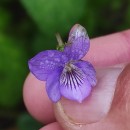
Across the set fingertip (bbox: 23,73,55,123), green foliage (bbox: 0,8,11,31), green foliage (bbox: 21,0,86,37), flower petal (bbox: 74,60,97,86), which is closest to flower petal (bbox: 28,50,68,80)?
flower petal (bbox: 74,60,97,86)

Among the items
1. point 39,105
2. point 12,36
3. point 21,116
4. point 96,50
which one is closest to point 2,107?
point 21,116

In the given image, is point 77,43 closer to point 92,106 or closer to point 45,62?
point 45,62

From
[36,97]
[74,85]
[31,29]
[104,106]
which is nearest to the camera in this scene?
[104,106]

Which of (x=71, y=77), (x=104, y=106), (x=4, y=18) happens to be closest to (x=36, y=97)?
(x=71, y=77)

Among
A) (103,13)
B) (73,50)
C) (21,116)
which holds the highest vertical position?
(73,50)

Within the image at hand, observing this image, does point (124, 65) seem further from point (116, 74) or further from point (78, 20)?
point (78, 20)

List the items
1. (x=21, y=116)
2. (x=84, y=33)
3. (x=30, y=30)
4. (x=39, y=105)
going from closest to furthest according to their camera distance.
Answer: (x=84, y=33) → (x=39, y=105) → (x=21, y=116) → (x=30, y=30)
